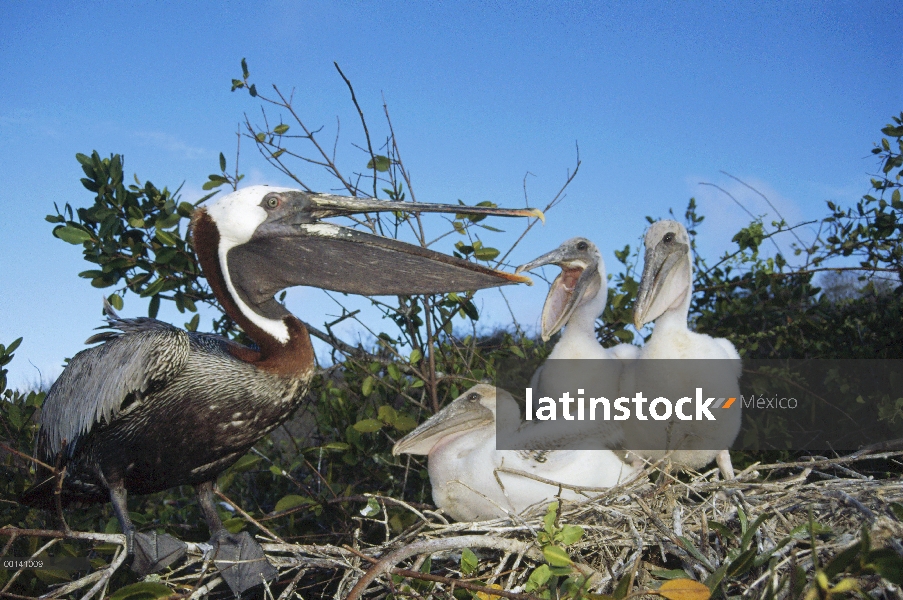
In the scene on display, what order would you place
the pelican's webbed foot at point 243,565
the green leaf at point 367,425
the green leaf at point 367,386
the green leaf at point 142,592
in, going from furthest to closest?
the green leaf at point 367,386, the green leaf at point 367,425, the pelican's webbed foot at point 243,565, the green leaf at point 142,592

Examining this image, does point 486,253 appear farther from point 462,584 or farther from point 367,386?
point 462,584

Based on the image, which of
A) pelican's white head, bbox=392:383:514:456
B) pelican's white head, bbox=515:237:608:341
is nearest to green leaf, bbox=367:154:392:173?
pelican's white head, bbox=515:237:608:341

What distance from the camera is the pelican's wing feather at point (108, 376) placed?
3.05 meters

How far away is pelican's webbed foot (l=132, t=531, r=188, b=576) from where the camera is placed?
2.92m

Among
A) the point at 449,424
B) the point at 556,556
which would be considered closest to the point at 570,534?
the point at 556,556

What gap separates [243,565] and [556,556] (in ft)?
4.29

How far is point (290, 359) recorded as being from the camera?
328 cm

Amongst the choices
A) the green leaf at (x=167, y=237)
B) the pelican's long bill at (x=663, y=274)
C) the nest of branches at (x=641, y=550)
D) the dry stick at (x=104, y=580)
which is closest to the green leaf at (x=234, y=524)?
the nest of branches at (x=641, y=550)

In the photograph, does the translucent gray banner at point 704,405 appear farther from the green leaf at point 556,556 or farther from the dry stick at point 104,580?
the dry stick at point 104,580

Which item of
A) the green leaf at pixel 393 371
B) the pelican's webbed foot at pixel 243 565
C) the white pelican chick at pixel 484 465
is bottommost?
the pelican's webbed foot at pixel 243 565

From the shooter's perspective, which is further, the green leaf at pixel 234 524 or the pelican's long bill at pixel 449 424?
the pelican's long bill at pixel 449 424

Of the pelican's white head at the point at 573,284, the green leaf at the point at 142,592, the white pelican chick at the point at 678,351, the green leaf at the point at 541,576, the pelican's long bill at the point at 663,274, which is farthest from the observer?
→ the pelican's white head at the point at 573,284

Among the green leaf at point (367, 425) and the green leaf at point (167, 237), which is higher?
the green leaf at point (167, 237)

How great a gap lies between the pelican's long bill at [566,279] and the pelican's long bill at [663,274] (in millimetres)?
327
